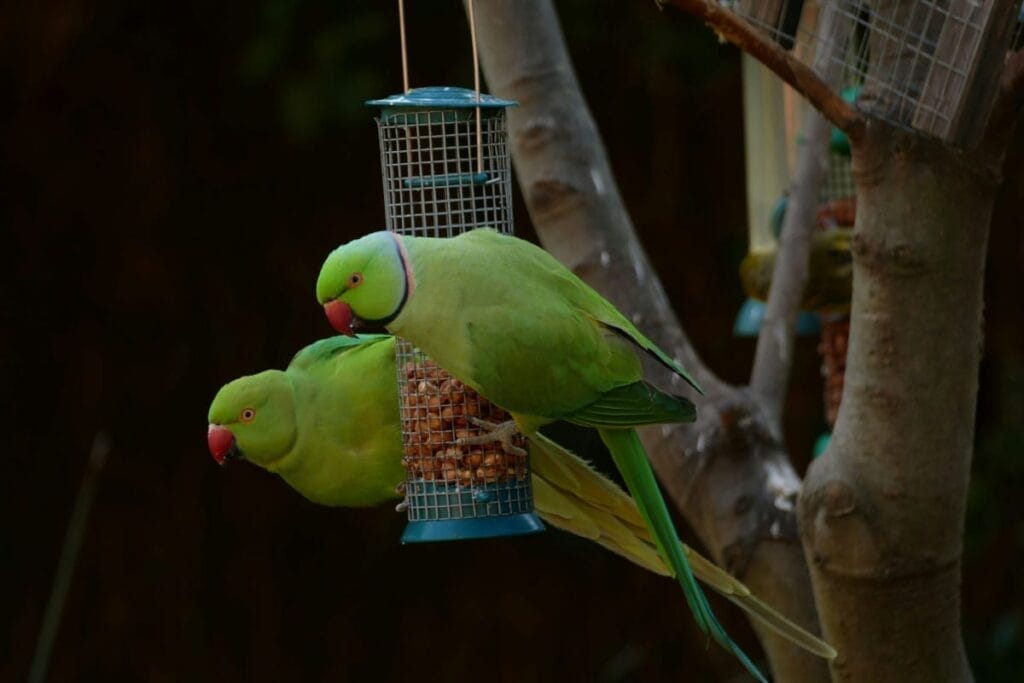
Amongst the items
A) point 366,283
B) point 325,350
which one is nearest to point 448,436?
point 325,350

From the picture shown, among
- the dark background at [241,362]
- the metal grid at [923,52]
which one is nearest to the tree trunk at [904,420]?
the metal grid at [923,52]

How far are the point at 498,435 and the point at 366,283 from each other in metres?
0.34

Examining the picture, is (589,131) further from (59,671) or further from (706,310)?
(59,671)

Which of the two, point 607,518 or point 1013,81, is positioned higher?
point 1013,81

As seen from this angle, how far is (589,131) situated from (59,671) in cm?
291

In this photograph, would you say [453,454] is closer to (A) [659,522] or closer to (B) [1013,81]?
(A) [659,522]

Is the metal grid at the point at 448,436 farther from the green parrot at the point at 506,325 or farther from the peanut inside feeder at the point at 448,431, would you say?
the green parrot at the point at 506,325

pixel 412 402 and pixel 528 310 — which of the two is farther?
pixel 412 402

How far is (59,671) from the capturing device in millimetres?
4379

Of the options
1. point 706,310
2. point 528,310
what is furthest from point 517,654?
point 528,310

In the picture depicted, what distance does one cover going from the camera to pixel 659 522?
Result: 1774mm

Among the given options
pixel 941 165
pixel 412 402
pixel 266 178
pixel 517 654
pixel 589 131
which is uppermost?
pixel 266 178

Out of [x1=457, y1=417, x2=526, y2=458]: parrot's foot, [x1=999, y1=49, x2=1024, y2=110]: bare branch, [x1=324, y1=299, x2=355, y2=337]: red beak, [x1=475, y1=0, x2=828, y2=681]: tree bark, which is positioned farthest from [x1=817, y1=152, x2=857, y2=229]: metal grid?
[x1=324, y1=299, x2=355, y2=337]: red beak

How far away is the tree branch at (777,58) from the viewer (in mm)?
1708
